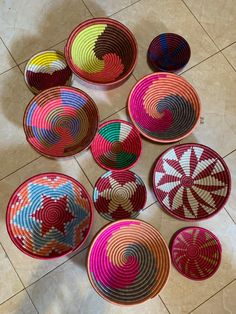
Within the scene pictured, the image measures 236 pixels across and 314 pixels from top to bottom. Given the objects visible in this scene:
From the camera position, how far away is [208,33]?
165cm

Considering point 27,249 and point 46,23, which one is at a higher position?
point 46,23

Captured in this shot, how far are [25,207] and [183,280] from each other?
0.61 m

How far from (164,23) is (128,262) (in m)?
0.96

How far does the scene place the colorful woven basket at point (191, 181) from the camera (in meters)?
1.39

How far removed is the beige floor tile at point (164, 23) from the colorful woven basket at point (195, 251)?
2.19 feet

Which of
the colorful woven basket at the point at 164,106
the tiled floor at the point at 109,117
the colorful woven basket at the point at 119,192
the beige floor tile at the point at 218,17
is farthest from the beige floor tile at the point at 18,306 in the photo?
the beige floor tile at the point at 218,17

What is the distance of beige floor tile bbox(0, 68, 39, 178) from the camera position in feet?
4.85

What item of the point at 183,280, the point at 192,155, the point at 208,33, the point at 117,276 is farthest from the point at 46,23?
the point at 183,280

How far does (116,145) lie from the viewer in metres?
1.46

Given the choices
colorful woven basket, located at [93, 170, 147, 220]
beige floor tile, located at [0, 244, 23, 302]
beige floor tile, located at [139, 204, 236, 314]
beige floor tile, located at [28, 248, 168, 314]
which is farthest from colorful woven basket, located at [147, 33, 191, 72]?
beige floor tile, located at [0, 244, 23, 302]

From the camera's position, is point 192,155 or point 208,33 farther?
point 208,33

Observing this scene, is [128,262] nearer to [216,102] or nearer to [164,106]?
[164,106]

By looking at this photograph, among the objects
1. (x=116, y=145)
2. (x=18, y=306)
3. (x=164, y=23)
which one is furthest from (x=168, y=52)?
(x=18, y=306)

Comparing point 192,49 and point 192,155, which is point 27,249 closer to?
point 192,155
